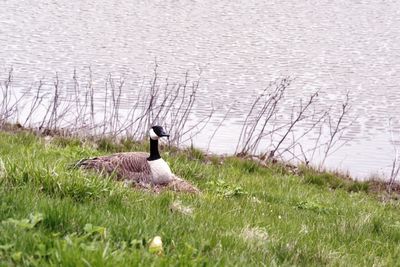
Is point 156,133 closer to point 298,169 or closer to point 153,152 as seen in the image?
point 153,152

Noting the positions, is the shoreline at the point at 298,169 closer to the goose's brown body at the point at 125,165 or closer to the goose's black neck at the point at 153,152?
the goose's black neck at the point at 153,152

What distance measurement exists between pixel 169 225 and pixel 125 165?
4.09 metres

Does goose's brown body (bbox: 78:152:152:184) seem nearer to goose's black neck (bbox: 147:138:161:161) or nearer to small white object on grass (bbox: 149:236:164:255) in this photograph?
goose's black neck (bbox: 147:138:161:161)

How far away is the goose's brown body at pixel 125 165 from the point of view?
9039 millimetres

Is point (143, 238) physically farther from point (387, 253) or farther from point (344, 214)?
point (344, 214)

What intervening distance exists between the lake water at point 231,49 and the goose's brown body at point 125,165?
6.71 metres

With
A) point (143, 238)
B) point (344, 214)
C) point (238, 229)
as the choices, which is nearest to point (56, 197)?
point (143, 238)

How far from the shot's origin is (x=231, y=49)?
3061 centimetres

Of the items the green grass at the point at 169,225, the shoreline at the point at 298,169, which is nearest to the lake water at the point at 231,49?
the shoreline at the point at 298,169

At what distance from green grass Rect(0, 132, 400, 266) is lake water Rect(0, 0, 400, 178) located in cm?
738

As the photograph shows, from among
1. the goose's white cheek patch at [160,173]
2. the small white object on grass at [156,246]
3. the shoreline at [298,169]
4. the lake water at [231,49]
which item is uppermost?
the lake water at [231,49]

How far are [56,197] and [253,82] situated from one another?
60.5 feet

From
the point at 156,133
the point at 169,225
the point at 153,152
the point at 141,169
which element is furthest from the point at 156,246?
the point at 156,133

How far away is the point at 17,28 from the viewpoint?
33406 millimetres
